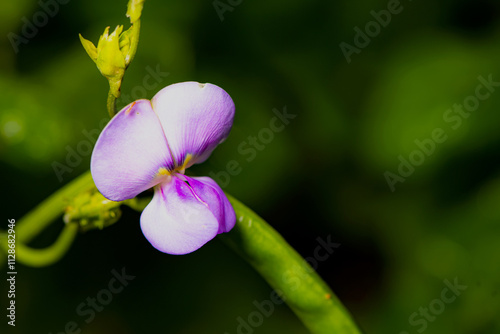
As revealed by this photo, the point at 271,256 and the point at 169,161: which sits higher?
the point at 169,161

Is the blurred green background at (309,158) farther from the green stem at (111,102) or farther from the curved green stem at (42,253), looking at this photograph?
the green stem at (111,102)

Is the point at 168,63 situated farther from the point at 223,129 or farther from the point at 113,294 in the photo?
the point at 223,129

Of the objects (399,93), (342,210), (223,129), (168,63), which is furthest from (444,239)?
(223,129)

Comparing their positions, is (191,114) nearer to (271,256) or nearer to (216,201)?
(216,201)

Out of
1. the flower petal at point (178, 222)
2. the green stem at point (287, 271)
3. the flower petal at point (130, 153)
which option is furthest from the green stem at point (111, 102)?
the green stem at point (287, 271)

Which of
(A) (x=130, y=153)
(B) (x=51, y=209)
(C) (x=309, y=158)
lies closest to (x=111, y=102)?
(A) (x=130, y=153)

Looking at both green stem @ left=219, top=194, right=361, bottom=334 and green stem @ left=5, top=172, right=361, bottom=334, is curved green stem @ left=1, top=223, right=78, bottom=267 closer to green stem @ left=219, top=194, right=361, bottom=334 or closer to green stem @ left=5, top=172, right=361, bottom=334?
green stem @ left=5, top=172, right=361, bottom=334
